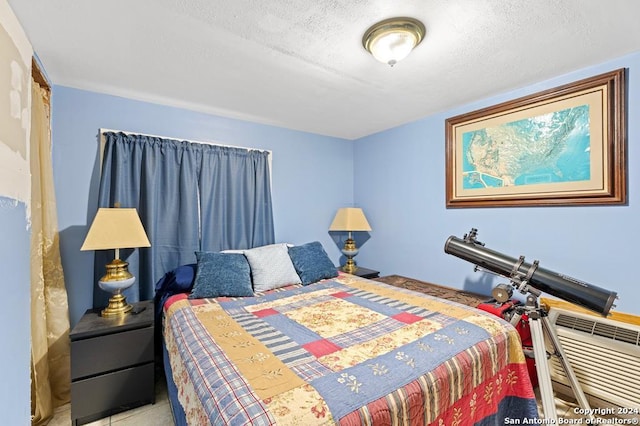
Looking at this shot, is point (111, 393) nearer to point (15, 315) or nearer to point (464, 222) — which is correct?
point (15, 315)

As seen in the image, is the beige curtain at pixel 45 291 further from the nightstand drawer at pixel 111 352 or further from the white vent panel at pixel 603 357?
the white vent panel at pixel 603 357

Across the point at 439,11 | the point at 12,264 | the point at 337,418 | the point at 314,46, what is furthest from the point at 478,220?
the point at 12,264

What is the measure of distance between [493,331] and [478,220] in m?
1.26

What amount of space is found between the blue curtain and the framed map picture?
1999 mm

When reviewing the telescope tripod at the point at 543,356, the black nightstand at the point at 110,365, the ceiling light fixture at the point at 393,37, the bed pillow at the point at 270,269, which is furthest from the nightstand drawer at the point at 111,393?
the ceiling light fixture at the point at 393,37

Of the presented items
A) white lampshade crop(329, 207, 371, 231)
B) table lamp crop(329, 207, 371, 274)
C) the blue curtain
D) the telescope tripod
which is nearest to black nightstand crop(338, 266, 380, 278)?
table lamp crop(329, 207, 371, 274)

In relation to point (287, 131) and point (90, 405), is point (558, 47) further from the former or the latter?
point (90, 405)

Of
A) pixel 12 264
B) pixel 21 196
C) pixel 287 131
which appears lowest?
pixel 12 264

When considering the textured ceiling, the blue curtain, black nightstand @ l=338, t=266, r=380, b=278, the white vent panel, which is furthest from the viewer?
black nightstand @ l=338, t=266, r=380, b=278

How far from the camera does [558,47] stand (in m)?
1.70

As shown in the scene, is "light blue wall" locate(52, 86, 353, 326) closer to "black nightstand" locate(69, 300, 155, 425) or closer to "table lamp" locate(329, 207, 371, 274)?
"table lamp" locate(329, 207, 371, 274)

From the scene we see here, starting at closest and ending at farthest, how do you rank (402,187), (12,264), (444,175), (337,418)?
(337,418)
(12,264)
(444,175)
(402,187)

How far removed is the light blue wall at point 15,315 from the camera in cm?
112

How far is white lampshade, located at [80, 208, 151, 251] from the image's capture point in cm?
189
